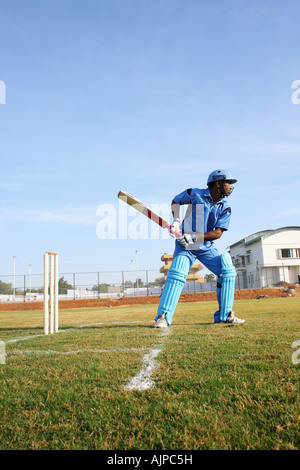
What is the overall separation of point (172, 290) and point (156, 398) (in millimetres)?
3719

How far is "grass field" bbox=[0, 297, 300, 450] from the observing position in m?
1.58

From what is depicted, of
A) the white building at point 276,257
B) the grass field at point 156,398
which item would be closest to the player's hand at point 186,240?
the grass field at point 156,398

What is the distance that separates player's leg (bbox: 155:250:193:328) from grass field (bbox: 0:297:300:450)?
2000mm

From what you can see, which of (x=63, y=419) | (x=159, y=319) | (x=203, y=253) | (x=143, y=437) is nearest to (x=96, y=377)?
(x=63, y=419)

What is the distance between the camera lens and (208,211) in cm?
608

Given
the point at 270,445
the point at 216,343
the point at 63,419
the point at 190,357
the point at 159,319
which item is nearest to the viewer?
the point at 270,445

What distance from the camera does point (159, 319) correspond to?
5590mm

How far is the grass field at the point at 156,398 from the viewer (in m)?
1.58

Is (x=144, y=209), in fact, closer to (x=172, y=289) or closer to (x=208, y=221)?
(x=208, y=221)

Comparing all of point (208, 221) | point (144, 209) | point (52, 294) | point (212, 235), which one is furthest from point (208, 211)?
point (52, 294)

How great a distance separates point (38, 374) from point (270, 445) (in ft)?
6.43

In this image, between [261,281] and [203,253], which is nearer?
[203,253]

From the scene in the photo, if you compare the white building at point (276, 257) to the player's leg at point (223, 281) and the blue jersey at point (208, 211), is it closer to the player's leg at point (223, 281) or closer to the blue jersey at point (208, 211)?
the player's leg at point (223, 281)
